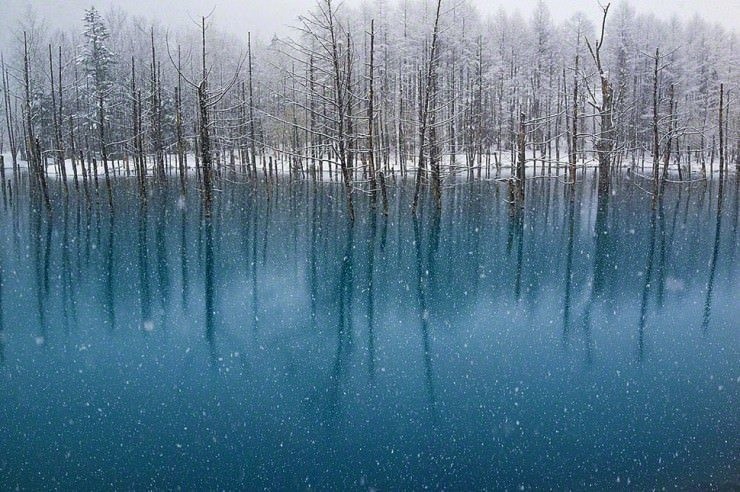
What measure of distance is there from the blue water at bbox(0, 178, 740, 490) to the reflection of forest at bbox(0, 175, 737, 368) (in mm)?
90

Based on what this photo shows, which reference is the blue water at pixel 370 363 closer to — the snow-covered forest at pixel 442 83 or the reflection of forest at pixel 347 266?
the reflection of forest at pixel 347 266

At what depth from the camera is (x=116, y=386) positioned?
8039 mm

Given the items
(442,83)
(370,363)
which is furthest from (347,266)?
(442,83)

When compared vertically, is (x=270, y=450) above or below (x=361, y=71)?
below

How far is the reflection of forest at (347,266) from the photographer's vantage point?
36.8 feet

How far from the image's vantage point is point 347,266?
15.4 m

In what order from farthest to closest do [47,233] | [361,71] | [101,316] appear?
[361,71] < [47,233] < [101,316]

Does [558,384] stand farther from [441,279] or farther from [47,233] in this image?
[47,233]

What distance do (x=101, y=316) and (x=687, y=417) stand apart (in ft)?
31.9

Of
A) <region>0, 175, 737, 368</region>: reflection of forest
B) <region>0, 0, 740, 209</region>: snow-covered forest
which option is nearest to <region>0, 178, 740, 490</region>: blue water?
<region>0, 175, 737, 368</region>: reflection of forest

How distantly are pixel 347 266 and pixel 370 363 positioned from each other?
21.8 feet

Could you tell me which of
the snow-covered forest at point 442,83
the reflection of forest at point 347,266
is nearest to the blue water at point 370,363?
the reflection of forest at point 347,266

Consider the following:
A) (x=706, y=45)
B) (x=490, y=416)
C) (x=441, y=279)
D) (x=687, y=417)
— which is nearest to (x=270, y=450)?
(x=490, y=416)

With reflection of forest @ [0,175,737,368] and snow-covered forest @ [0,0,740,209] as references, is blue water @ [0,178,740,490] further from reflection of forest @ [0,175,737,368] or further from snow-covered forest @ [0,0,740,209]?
snow-covered forest @ [0,0,740,209]
